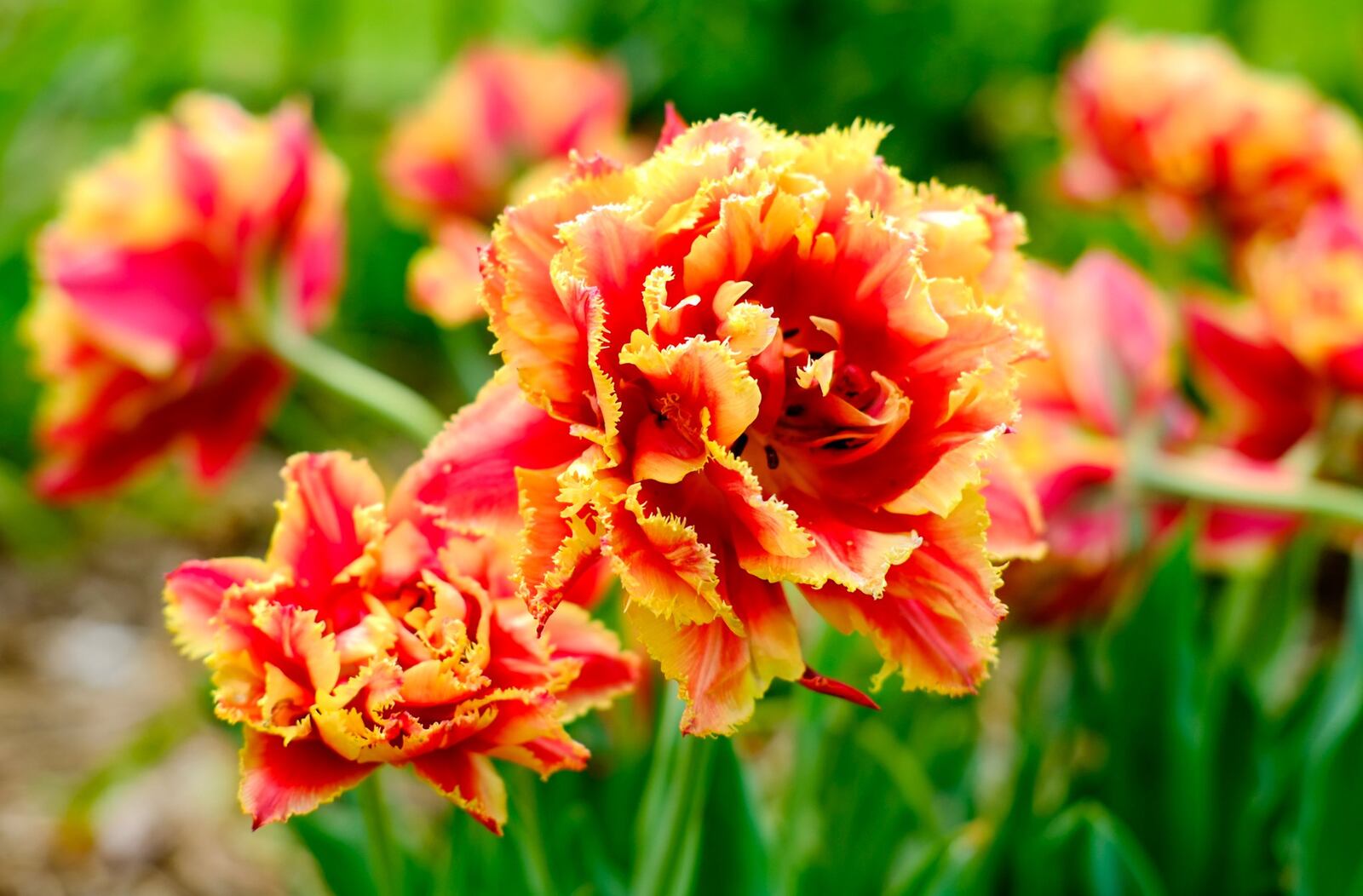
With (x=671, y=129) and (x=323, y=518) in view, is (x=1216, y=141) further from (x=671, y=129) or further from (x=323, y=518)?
(x=323, y=518)

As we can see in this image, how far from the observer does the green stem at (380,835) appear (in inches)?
18.4

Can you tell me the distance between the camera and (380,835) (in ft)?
1.59

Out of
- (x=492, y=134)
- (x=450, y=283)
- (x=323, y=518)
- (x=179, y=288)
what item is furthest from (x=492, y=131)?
(x=323, y=518)

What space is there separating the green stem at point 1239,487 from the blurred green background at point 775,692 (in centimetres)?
4

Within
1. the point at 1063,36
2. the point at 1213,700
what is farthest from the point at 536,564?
the point at 1063,36

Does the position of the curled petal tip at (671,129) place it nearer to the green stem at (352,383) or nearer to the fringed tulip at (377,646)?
the fringed tulip at (377,646)

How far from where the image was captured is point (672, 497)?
395 millimetres

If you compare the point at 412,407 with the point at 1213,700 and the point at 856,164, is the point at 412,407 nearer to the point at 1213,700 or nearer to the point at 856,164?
the point at 856,164

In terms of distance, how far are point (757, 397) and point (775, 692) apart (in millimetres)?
663

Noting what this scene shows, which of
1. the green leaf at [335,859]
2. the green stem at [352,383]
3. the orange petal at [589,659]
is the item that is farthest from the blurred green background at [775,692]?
the green stem at [352,383]

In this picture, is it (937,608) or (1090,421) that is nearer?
(937,608)

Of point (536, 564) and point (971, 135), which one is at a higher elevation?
point (536, 564)

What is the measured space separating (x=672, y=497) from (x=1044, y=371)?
20.6 inches

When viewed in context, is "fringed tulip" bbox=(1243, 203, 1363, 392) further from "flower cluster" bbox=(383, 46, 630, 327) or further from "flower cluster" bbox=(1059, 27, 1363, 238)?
"flower cluster" bbox=(383, 46, 630, 327)
